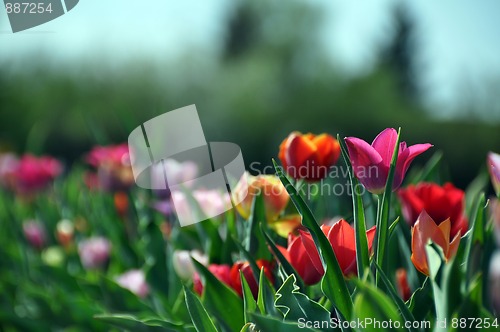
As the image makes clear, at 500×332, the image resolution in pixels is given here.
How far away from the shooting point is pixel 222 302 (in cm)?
69

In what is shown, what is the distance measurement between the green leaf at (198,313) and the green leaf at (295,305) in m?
0.08

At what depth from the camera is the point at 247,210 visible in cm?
83

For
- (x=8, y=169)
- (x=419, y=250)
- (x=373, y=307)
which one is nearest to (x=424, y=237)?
(x=419, y=250)

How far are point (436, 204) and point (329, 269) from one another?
0.29m

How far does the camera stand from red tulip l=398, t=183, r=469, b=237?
2.52 feet

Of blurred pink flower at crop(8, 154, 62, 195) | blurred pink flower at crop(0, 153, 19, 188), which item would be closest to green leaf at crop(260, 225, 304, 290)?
blurred pink flower at crop(8, 154, 62, 195)

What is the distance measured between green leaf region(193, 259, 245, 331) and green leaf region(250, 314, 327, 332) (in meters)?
0.17

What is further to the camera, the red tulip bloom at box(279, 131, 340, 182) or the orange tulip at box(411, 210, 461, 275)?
the red tulip bloom at box(279, 131, 340, 182)

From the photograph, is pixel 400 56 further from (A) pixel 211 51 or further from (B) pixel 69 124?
(B) pixel 69 124

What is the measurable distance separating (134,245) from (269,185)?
755mm

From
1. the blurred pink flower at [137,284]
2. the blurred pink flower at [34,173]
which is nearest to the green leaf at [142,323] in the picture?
the blurred pink flower at [137,284]

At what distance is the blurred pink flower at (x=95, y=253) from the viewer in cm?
150

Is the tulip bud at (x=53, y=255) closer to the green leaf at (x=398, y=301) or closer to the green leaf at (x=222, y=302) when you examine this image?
the green leaf at (x=222, y=302)

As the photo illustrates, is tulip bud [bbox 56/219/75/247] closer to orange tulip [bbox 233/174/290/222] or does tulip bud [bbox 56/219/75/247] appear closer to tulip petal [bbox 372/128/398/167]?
orange tulip [bbox 233/174/290/222]
